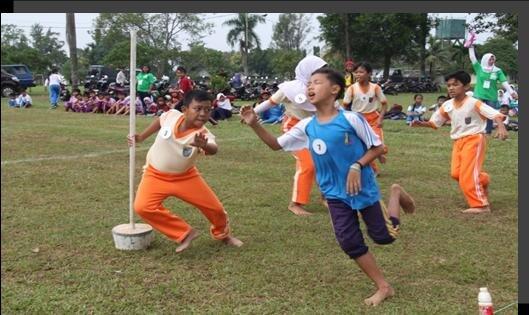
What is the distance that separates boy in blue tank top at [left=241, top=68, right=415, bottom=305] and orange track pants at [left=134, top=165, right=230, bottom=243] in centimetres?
105

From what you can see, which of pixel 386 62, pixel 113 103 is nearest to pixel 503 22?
pixel 113 103

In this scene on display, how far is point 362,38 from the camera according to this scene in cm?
4016

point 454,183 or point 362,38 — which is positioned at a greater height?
point 362,38

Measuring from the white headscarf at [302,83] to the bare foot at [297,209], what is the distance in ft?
3.33

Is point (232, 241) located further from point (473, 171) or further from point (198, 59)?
point (198, 59)

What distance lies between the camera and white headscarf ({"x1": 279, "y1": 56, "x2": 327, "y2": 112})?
5.92m

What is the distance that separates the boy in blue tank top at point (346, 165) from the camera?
3.61m

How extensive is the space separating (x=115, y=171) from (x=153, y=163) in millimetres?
3625

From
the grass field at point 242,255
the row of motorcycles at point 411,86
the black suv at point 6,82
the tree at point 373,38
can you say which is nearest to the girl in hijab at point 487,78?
the grass field at point 242,255

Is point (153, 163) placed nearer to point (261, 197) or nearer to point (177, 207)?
point (177, 207)

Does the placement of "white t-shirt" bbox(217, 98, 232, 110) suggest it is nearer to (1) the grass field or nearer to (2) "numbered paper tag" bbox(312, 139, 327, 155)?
(1) the grass field

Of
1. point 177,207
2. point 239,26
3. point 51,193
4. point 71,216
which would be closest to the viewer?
point 71,216

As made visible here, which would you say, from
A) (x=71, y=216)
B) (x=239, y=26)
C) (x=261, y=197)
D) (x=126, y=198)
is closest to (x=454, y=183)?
(x=261, y=197)

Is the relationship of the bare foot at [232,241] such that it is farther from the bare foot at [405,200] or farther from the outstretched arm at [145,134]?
the bare foot at [405,200]
